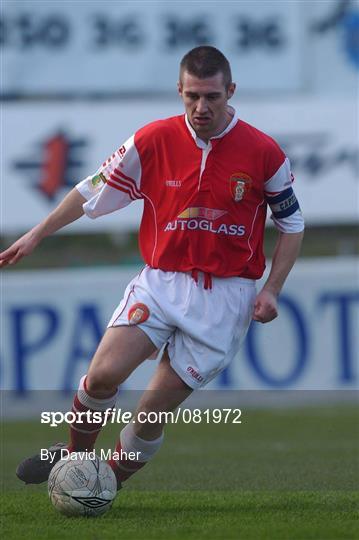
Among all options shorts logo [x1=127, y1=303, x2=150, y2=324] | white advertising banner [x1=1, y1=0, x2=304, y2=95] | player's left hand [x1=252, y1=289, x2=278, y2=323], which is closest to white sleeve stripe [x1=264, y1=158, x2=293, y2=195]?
player's left hand [x1=252, y1=289, x2=278, y2=323]

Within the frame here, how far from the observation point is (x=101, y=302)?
12969 millimetres

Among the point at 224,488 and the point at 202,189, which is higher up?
the point at 202,189

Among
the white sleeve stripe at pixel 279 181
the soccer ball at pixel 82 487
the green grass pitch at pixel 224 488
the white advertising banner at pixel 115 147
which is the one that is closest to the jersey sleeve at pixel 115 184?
the white sleeve stripe at pixel 279 181

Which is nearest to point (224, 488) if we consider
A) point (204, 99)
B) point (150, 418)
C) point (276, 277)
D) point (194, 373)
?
point (150, 418)

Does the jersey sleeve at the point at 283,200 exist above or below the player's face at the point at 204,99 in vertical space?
below

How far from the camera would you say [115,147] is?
43.1 ft

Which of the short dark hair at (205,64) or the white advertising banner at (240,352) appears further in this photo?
the white advertising banner at (240,352)

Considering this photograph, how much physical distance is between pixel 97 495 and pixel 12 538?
0.59 meters

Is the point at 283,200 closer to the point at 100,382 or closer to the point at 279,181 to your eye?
the point at 279,181

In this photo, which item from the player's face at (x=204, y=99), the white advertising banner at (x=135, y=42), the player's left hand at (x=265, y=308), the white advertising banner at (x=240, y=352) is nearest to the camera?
the player's face at (x=204, y=99)

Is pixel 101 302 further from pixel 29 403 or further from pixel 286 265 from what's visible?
pixel 286 265

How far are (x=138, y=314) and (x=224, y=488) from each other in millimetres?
1736

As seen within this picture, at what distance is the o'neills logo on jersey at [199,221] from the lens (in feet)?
20.4

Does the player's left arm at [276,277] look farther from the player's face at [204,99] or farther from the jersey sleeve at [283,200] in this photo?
the player's face at [204,99]
